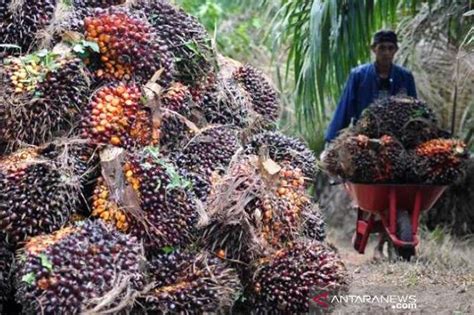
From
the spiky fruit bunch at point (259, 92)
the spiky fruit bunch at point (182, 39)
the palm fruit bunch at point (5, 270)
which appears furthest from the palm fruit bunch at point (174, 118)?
the palm fruit bunch at point (5, 270)

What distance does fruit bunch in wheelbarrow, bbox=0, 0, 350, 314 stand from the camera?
1.97m

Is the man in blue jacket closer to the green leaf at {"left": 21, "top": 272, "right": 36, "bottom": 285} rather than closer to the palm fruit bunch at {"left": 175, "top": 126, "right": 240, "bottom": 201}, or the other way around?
the palm fruit bunch at {"left": 175, "top": 126, "right": 240, "bottom": 201}

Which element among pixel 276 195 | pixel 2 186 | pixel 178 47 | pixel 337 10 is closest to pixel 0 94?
pixel 2 186

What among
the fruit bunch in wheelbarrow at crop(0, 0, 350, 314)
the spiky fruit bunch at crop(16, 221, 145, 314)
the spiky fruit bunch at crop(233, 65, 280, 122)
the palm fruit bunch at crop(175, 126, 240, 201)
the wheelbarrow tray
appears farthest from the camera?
the wheelbarrow tray

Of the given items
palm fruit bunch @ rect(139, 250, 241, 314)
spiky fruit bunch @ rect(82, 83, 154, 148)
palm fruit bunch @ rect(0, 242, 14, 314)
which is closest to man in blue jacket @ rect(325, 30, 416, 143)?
spiky fruit bunch @ rect(82, 83, 154, 148)

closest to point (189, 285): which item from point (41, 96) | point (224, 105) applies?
point (41, 96)

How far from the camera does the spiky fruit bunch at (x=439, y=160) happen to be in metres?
4.31

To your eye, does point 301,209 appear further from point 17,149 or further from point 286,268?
point 17,149

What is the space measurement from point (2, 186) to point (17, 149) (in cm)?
20

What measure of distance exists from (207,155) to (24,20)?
0.74m

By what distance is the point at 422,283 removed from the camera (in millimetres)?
4027

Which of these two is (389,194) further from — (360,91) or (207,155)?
(207,155)

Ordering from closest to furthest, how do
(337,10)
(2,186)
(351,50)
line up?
(2,186) < (337,10) < (351,50)

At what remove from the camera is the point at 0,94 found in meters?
2.22
